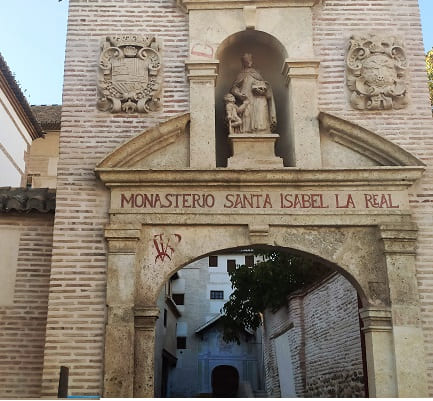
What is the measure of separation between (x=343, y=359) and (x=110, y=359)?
18.4 ft

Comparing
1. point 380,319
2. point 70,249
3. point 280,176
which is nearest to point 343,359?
point 380,319

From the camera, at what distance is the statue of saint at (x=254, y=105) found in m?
9.01

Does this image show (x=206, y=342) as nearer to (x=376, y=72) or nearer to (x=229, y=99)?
(x=229, y=99)

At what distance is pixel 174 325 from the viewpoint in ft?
102

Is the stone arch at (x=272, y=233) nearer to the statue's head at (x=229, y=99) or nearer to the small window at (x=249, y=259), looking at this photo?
the statue's head at (x=229, y=99)

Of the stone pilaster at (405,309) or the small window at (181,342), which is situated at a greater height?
the small window at (181,342)

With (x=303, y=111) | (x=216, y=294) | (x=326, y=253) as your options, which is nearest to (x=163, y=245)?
(x=326, y=253)

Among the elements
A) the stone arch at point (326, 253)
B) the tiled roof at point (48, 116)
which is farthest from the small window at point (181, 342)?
the stone arch at point (326, 253)

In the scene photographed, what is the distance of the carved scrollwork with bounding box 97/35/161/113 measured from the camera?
8.96 metres

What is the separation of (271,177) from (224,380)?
25.5 metres

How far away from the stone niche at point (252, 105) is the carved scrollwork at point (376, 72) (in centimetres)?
102

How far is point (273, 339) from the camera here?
18.6 meters

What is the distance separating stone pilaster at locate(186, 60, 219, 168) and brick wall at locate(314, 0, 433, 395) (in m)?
1.53

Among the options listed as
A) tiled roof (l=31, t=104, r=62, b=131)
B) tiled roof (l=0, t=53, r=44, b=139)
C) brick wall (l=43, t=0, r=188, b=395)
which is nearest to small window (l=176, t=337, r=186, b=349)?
tiled roof (l=31, t=104, r=62, b=131)
